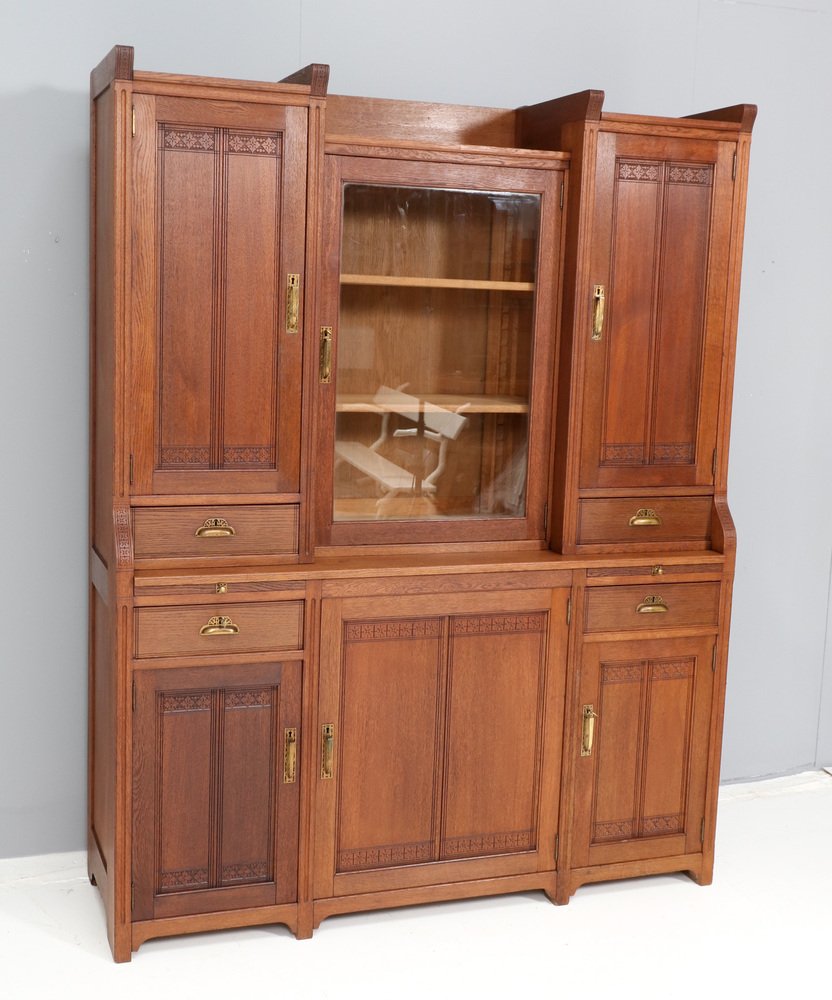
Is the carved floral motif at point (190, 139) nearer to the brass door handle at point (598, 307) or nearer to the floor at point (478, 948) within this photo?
the brass door handle at point (598, 307)

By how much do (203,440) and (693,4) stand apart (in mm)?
2023

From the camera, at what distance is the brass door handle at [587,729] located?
3139 mm

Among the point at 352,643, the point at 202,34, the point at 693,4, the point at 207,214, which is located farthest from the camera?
the point at 693,4

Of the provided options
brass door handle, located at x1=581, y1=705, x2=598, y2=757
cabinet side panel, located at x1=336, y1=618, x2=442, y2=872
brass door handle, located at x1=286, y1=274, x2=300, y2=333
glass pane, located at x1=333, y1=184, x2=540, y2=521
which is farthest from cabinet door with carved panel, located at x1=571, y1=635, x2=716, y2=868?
brass door handle, located at x1=286, y1=274, x2=300, y2=333

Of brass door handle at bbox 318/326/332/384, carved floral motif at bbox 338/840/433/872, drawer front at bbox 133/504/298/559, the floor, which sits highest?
brass door handle at bbox 318/326/332/384

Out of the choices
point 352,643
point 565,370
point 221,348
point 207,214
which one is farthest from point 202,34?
point 352,643

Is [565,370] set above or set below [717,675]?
above

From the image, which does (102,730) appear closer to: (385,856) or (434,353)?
(385,856)

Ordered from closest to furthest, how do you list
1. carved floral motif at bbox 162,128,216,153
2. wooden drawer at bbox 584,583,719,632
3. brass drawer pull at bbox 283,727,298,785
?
carved floral motif at bbox 162,128,216,153
brass drawer pull at bbox 283,727,298,785
wooden drawer at bbox 584,583,719,632

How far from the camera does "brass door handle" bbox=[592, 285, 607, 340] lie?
3.05m

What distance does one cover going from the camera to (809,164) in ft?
12.5

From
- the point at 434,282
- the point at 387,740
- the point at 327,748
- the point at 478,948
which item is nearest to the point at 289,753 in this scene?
the point at 327,748

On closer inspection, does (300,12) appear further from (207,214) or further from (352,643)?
(352,643)

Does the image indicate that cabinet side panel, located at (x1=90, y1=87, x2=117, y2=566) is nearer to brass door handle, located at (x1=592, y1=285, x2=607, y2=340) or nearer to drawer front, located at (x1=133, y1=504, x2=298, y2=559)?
drawer front, located at (x1=133, y1=504, x2=298, y2=559)
